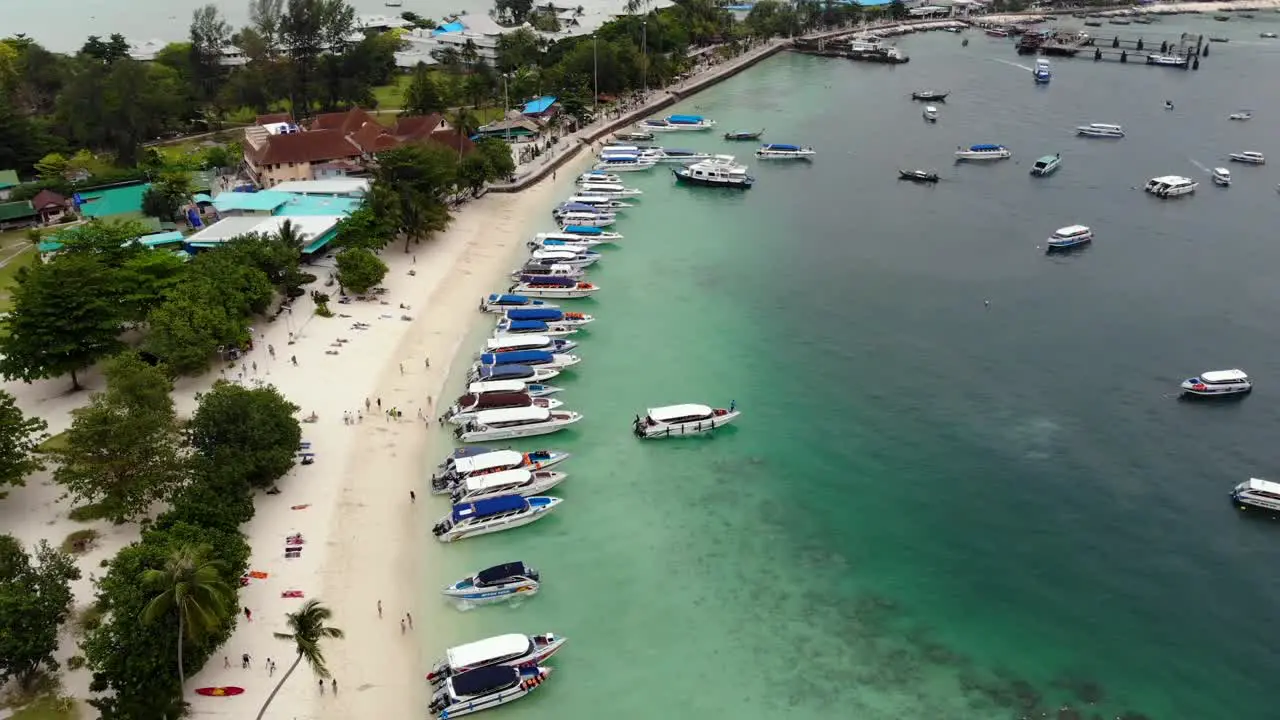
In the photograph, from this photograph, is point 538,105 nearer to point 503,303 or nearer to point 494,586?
point 503,303

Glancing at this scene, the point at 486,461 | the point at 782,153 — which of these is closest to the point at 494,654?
the point at 486,461

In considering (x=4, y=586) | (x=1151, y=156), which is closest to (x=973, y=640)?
(x=4, y=586)

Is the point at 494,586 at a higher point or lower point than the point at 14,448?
lower

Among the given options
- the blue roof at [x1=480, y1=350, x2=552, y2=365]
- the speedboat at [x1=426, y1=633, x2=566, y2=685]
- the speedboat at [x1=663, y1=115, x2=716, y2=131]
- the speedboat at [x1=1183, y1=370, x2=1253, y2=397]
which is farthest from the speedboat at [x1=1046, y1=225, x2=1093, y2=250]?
the speedboat at [x1=426, y1=633, x2=566, y2=685]

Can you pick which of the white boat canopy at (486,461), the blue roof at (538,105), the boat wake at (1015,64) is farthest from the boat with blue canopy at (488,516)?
the boat wake at (1015,64)

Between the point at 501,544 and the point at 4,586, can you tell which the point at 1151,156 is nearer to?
→ the point at 501,544

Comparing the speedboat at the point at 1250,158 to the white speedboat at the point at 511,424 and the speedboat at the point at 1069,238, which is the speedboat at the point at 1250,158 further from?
the white speedboat at the point at 511,424

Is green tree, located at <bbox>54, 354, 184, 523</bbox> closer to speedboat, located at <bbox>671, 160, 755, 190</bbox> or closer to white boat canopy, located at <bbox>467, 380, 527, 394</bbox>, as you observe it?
white boat canopy, located at <bbox>467, 380, 527, 394</bbox>
